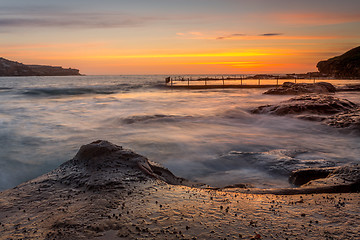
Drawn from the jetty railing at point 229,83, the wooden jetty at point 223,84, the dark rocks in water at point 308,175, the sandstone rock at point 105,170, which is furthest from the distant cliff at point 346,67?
the sandstone rock at point 105,170

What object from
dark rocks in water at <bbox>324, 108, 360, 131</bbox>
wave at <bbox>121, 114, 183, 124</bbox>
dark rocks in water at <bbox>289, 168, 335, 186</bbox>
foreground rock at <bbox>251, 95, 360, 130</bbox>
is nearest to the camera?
dark rocks in water at <bbox>289, 168, 335, 186</bbox>

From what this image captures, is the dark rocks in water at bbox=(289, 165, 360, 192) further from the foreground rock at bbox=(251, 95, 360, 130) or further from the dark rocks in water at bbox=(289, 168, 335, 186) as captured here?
the foreground rock at bbox=(251, 95, 360, 130)

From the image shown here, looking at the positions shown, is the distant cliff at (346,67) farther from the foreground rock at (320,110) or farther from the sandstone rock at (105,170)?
the sandstone rock at (105,170)

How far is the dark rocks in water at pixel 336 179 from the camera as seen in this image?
11.7 ft

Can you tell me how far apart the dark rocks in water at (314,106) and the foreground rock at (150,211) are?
32.2 ft

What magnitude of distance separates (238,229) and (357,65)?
98164 mm

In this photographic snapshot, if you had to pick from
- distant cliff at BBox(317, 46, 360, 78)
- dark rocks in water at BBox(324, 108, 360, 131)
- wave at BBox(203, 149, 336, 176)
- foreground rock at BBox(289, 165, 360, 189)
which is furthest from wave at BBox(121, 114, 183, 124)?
distant cliff at BBox(317, 46, 360, 78)

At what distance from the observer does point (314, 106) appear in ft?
40.2

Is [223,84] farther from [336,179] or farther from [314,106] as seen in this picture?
[336,179]

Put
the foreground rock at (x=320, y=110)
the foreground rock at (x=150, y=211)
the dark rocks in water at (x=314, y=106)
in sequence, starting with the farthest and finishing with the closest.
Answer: the dark rocks in water at (x=314, y=106) < the foreground rock at (x=320, y=110) < the foreground rock at (x=150, y=211)

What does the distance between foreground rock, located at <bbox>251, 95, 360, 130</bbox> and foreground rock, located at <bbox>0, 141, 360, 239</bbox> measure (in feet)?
27.1

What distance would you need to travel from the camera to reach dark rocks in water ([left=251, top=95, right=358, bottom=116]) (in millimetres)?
11953

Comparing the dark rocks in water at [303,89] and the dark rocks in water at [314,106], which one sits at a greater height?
the dark rocks in water at [303,89]

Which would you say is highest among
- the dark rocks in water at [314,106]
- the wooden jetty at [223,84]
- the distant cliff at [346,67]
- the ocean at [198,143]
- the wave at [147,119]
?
the distant cliff at [346,67]
